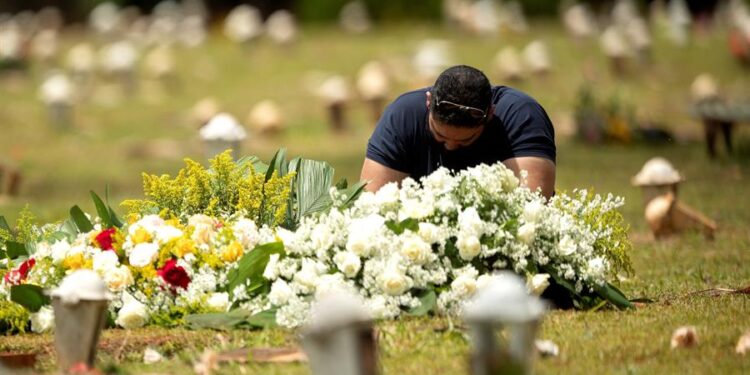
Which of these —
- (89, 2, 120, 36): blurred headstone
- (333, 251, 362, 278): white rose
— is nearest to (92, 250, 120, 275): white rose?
(333, 251, 362, 278): white rose

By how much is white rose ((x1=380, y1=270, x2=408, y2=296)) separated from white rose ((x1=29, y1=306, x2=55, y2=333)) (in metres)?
1.40

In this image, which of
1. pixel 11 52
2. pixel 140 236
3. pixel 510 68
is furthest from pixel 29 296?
pixel 11 52

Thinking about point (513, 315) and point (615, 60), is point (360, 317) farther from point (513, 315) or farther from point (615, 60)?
point (615, 60)

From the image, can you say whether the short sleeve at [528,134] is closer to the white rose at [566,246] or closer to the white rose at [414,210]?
the white rose at [566,246]

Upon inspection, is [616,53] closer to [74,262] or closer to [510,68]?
[510,68]

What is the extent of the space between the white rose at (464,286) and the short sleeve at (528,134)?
984 mm

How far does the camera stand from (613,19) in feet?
90.7

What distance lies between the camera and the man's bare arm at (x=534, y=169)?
621cm

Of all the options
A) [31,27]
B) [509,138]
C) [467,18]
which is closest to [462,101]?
[509,138]

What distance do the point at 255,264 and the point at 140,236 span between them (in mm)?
539

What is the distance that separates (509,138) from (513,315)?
3.03 meters

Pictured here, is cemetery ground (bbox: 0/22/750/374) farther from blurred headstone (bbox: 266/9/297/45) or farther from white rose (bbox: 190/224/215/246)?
white rose (bbox: 190/224/215/246)

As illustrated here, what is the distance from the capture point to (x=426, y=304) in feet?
18.1

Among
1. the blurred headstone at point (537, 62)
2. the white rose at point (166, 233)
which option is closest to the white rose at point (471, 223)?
the white rose at point (166, 233)
